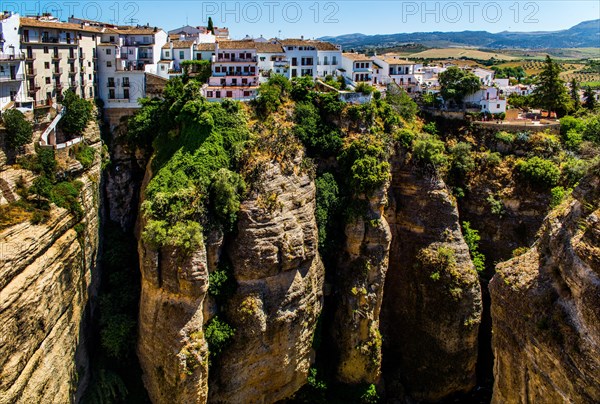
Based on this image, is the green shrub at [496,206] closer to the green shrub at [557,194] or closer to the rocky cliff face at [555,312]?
the green shrub at [557,194]

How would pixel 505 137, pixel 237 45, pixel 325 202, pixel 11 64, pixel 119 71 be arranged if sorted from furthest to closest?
1. pixel 237 45
2. pixel 119 71
3. pixel 505 137
4. pixel 325 202
5. pixel 11 64

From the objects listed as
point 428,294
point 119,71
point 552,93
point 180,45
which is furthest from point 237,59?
point 552,93

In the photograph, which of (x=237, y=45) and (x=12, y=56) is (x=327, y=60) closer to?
(x=237, y=45)

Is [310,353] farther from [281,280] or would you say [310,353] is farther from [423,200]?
[423,200]

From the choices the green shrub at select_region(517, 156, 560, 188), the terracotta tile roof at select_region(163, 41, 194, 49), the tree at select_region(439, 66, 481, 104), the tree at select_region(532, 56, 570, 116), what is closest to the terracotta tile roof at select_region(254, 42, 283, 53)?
the terracotta tile roof at select_region(163, 41, 194, 49)

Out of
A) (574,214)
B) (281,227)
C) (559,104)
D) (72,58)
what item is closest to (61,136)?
(72,58)

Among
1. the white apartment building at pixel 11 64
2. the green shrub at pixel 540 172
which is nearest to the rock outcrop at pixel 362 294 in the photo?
the green shrub at pixel 540 172
